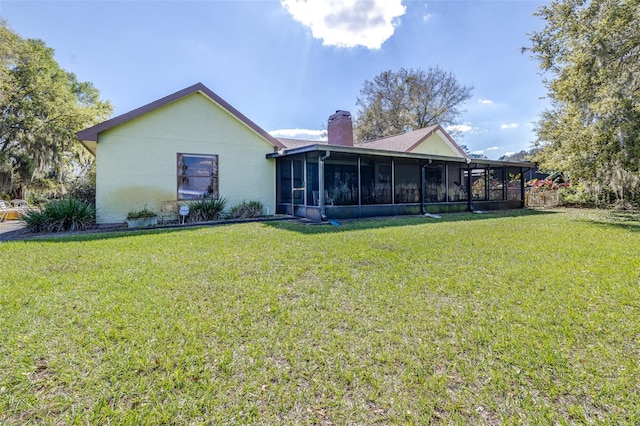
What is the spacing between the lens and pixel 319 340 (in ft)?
8.41

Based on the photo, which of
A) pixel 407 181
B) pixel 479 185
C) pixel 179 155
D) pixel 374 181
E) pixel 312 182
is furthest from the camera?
pixel 479 185

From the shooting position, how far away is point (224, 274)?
417 cm

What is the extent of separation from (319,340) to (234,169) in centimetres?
969

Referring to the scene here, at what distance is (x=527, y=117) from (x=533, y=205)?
19.6 ft

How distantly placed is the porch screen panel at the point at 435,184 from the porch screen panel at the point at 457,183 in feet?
1.11

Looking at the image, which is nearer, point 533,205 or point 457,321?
point 457,321

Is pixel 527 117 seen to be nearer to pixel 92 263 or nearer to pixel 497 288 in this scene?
pixel 497 288

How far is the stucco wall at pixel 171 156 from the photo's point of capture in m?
9.50

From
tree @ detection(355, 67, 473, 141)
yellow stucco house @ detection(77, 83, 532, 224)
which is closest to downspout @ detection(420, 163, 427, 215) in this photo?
yellow stucco house @ detection(77, 83, 532, 224)

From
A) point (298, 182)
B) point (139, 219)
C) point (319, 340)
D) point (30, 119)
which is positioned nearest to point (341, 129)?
point (298, 182)

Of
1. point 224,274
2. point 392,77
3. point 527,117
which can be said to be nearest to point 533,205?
point 527,117

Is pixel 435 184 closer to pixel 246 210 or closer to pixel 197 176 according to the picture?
pixel 246 210

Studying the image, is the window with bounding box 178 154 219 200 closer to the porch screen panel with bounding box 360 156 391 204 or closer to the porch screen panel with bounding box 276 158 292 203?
the porch screen panel with bounding box 276 158 292 203

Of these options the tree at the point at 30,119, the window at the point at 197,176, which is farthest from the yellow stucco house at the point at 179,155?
the tree at the point at 30,119
